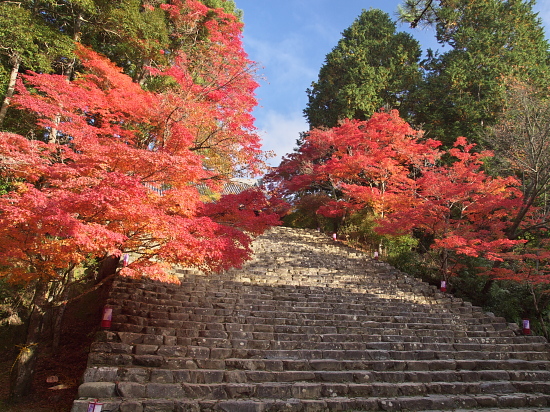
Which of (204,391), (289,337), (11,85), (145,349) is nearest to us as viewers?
(204,391)

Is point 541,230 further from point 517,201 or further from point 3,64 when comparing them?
point 3,64

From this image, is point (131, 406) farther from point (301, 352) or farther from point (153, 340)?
point (301, 352)

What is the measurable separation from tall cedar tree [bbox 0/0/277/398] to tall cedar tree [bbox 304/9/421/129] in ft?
40.3

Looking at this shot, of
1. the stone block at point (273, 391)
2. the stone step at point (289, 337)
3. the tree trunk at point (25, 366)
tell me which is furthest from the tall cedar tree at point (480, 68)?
the tree trunk at point (25, 366)

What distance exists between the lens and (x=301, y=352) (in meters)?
6.00

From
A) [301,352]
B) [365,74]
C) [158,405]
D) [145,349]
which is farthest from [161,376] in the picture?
[365,74]

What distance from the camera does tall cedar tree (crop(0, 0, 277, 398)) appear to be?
15.7ft

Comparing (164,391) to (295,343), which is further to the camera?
(295,343)

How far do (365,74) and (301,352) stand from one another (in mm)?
19688

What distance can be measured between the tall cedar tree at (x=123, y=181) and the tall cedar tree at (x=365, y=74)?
12.3 meters

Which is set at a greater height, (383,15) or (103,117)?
(383,15)

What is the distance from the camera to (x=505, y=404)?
5430mm

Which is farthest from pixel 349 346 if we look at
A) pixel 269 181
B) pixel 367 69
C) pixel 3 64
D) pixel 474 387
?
pixel 367 69

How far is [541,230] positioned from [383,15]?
754 inches
